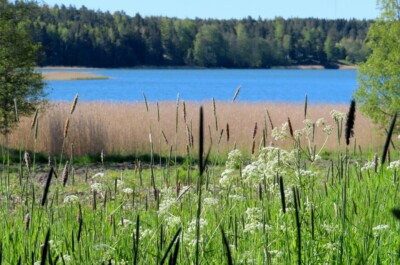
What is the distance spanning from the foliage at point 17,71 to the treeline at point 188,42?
119748 millimetres

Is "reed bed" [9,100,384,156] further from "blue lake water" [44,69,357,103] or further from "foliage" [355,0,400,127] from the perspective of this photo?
"blue lake water" [44,69,357,103]

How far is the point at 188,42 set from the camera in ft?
560

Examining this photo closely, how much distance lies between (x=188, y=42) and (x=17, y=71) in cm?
15231

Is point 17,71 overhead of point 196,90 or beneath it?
overhead

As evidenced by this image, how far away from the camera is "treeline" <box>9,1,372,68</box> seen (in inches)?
5802

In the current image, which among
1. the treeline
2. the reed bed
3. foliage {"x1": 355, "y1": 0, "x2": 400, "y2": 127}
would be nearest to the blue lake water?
the reed bed

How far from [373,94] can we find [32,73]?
30.9 feet

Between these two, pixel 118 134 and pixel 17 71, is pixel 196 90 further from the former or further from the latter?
pixel 118 134

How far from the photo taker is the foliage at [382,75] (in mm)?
18203

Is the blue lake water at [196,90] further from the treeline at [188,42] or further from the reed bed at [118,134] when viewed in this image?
the treeline at [188,42]

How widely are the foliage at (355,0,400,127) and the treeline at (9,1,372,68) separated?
4766 inches

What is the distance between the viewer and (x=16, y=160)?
18.4m

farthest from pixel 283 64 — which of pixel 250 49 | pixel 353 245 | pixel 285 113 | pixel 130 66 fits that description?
pixel 353 245

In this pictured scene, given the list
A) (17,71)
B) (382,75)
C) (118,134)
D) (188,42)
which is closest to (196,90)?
(17,71)
